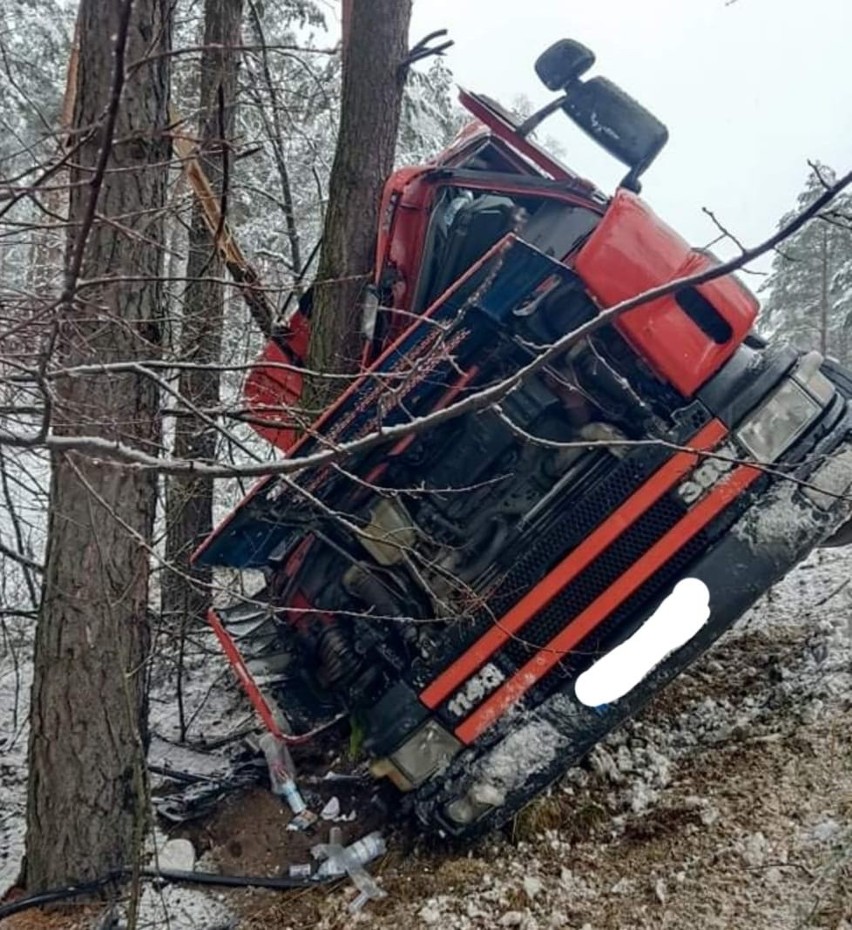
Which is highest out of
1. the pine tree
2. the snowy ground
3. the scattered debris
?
the pine tree

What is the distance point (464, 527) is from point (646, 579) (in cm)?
76

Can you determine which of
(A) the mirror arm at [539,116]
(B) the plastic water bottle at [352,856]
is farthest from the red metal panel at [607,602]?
(A) the mirror arm at [539,116]

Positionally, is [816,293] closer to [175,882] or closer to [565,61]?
[565,61]

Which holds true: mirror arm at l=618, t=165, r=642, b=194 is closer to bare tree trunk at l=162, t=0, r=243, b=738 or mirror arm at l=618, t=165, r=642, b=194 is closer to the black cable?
bare tree trunk at l=162, t=0, r=243, b=738

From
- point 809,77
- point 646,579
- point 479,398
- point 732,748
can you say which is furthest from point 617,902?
point 809,77

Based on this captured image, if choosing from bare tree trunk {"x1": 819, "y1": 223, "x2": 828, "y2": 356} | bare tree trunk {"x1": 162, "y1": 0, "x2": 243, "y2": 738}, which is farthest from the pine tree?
bare tree trunk {"x1": 162, "y1": 0, "x2": 243, "y2": 738}

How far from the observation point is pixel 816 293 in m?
19.7

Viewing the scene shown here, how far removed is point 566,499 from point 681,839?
1257 millimetres

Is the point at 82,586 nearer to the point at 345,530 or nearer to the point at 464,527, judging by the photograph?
the point at 345,530

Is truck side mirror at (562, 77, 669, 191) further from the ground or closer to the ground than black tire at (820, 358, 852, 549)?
further from the ground

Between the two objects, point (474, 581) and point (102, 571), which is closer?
point (102, 571)

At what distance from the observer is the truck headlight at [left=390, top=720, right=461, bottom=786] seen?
3.14 meters

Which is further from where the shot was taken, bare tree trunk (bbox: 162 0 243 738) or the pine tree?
the pine tree

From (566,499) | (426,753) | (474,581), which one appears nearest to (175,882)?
(426,753)
